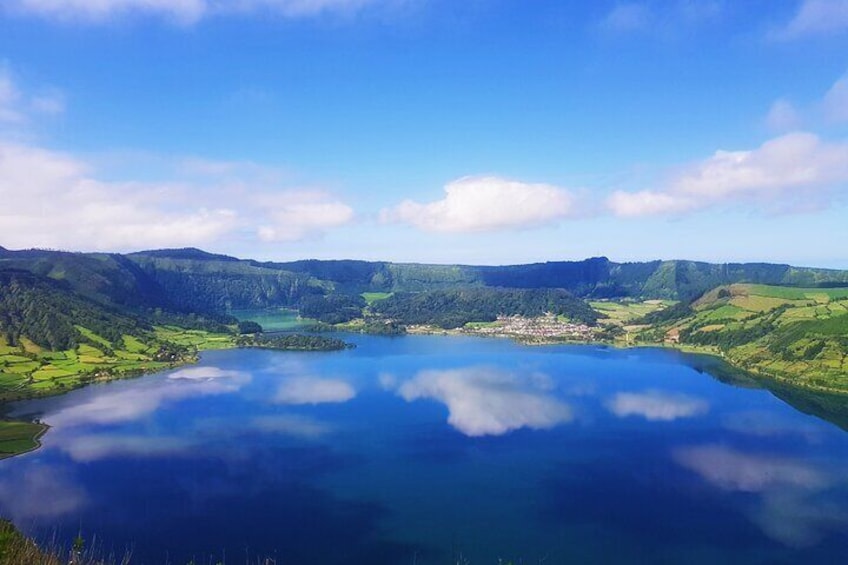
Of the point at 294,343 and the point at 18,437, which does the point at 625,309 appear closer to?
the point at 294,343

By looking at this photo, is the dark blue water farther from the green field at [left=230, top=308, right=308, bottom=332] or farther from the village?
the green field at [left=230, top=308, right=308, bottom=332]

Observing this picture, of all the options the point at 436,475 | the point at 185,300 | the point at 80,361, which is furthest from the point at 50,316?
the point at 185,300

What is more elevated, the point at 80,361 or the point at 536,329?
the point at 80,361

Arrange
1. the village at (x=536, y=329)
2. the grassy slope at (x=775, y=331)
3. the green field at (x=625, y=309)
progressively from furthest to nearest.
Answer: the green field at (x=625, y=309), the village at (x=536, y=329), the grassy slope at (x=775, y=331)

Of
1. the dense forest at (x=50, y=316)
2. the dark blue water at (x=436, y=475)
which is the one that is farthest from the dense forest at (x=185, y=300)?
the dark blue water at (x=436, y=475)

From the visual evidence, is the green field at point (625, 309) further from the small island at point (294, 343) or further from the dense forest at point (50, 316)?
the dense forest at point (50, 316)

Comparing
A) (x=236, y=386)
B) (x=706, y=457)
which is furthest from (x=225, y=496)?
(x=236, y=386)

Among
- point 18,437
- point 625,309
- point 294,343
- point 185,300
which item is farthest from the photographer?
point 185,300

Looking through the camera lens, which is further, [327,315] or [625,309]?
[625,309]

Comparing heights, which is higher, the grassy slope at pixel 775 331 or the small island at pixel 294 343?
the grassy slope at pixel 775 331
